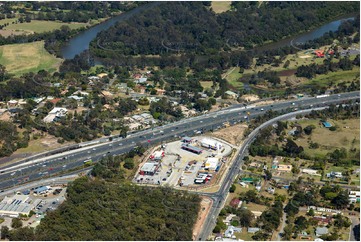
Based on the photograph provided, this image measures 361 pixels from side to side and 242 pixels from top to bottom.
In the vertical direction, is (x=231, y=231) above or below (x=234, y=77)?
above

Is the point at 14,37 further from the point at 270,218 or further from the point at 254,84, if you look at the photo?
the point at 270,218

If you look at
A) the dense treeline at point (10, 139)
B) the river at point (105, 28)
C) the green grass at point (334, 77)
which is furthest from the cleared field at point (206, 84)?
the dense treeline at point (10, 139)

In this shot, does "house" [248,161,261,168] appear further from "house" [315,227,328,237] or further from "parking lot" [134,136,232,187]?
"house" [315,227,328,237]

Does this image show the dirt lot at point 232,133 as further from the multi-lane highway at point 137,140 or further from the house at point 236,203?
the house at point 236,203

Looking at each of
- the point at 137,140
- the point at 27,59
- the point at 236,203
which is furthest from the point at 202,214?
the point at 27,59

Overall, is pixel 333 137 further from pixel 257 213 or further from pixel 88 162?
pixel 88 162

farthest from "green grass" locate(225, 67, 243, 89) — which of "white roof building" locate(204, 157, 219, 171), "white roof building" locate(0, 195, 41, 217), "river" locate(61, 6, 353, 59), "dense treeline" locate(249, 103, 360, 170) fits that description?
"white roof building" locate(0, 195, 41, 217)

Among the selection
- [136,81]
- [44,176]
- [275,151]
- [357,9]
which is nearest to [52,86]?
[136,81]
